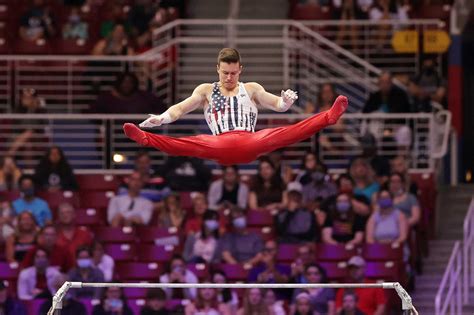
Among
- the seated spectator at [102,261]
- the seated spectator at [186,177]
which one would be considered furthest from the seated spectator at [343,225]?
the seated spectator at [102,261]

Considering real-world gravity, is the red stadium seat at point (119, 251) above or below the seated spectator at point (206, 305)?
above

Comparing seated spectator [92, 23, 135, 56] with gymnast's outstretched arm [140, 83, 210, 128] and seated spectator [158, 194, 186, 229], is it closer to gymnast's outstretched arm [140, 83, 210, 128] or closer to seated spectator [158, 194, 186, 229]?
seated spectator [158, 194, 186, 229]

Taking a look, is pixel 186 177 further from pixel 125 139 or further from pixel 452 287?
pixel 452 287

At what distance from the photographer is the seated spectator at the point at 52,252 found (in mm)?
18016

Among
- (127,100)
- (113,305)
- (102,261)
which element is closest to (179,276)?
(113,305)

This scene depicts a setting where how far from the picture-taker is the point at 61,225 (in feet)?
60.7

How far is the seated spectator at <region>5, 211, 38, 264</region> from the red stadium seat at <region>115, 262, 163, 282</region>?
1015 mm

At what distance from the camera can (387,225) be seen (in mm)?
18469

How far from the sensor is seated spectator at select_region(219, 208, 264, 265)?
718 inches

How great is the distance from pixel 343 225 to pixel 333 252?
14.1 inches

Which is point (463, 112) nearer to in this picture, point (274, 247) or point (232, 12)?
point (232, 12)

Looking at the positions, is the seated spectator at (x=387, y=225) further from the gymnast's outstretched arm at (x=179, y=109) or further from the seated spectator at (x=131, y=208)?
the gymnast's outstretched arm at (x=179, y=109)

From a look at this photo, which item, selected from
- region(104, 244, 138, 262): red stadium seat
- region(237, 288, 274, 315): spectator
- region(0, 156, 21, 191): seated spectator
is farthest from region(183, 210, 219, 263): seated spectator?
region(0, 156, 21, 191): seated spectator

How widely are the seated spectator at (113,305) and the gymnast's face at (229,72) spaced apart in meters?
4.44
